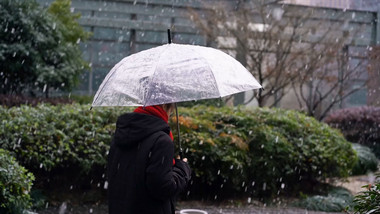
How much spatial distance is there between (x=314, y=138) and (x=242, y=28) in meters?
6.94

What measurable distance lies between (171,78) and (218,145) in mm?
4336

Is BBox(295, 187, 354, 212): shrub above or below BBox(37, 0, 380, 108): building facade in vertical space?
below

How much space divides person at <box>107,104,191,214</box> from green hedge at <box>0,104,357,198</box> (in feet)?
11.2

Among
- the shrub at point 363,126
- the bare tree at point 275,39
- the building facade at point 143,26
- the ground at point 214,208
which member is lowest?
the ground at point 214,208

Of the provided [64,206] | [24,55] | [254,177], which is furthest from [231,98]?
[64,206]

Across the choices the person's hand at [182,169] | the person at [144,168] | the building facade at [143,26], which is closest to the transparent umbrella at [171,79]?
the person at [144,168]

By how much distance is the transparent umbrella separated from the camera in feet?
11.0

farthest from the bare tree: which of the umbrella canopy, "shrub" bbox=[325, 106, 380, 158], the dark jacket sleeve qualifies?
the dark jacket sleeve

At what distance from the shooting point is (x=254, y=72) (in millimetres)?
15680

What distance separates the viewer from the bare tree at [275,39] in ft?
49.0

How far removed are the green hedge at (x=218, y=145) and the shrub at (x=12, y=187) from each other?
99 cm

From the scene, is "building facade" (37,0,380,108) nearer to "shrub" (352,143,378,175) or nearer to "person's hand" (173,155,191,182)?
"shrub" (352,143,378,175)

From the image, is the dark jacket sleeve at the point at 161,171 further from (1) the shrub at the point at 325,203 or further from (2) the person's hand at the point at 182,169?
(1) the shrub at the point at 325,203

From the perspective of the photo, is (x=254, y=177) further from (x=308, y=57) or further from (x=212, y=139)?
(x=308, y=57)
